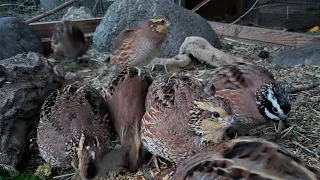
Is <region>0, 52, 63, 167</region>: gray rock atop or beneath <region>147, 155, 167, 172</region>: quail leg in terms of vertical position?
atop

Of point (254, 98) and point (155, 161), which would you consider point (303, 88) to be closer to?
point (254, 98)

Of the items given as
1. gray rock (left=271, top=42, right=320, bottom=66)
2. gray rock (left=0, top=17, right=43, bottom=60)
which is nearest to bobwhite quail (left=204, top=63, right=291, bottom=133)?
gray rock (left=271, top=42, right=320, bottom=66)

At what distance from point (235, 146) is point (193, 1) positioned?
6.39 m

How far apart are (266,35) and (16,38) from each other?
11.7ft

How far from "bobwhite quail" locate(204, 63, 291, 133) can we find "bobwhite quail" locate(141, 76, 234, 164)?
0.37 metres

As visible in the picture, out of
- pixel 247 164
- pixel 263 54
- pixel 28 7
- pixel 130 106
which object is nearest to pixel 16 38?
A: pixel 28 7

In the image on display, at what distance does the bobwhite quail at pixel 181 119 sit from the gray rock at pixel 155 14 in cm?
262

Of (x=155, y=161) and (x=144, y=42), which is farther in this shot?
(x=144, y=42)

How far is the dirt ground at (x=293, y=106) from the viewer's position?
3.16m

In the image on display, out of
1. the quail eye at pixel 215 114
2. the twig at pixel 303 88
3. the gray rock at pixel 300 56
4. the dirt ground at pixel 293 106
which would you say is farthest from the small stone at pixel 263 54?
the quail eye at pixel 215 114

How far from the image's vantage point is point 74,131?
9.57ft

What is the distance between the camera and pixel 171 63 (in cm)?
510

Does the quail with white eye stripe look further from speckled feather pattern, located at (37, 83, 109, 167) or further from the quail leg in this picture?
speckled feather pattern, located at (37, 83, 109, 167)

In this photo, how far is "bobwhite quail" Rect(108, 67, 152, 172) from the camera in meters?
3.01
